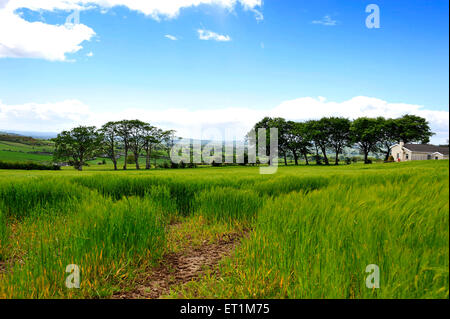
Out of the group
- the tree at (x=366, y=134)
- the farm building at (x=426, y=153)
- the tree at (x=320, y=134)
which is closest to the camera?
the farm building at (x=426, y=153)

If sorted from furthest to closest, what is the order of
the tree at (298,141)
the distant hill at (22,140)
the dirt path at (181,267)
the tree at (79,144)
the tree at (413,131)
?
the tree at (298,141) → the distant hill at (22,140) → the tree at (79,144) → the tree at (413,131) → the dirt path at (181,267)

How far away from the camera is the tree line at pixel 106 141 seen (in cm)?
6147

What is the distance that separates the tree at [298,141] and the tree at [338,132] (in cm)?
656

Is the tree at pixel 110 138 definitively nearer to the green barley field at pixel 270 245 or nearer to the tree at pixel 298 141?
the tree at pixel 298 141

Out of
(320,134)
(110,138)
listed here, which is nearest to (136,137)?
(110,138)

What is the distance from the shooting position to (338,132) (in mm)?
69938

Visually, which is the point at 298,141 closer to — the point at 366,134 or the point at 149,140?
the point at 366,134

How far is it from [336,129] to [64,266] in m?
76.9

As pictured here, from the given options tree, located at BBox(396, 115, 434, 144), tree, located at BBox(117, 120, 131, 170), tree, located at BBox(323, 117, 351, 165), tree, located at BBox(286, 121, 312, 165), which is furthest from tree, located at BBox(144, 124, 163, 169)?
tree, located at BBox(396, 115, 434, 144)

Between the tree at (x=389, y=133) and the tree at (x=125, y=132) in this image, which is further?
the tree at (x=125, y=132)

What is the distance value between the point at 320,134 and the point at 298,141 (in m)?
6.85

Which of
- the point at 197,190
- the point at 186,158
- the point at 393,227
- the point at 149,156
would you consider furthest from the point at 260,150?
the point at 393,227

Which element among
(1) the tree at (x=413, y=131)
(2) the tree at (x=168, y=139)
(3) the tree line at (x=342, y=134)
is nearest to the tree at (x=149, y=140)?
(2) the tree at (x=168, y=139)
